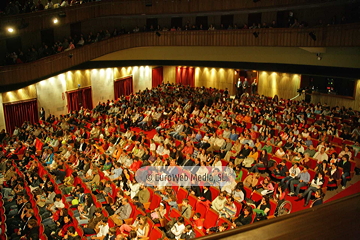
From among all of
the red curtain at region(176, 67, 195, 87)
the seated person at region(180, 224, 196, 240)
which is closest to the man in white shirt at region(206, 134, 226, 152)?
the seated person at region(180, 224, 196, 240)

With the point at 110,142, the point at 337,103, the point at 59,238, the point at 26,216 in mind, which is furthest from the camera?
the point at 337,103

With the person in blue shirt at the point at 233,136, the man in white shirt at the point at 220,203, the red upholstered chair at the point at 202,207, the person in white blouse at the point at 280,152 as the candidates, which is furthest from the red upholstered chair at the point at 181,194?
the person in blue shirt at the point at 233,136

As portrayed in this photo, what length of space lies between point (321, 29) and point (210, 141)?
6.53 metres

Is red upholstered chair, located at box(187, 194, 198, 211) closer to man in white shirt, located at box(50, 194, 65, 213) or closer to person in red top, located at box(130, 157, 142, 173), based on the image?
person in red top, located at box(130, 157, 142, 173)

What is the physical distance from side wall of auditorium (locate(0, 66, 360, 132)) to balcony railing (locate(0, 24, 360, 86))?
6.14 feet

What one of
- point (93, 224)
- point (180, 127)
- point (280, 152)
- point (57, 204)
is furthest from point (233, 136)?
point (57, 204)

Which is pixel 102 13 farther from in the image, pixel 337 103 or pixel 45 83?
pixel 337 103

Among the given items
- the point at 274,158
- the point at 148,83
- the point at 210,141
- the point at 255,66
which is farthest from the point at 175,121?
the point at 148,83

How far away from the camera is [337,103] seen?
14.3m

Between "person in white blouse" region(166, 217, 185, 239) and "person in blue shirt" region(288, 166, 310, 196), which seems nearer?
"person in white blouse" region(166, 217, 185, 239)

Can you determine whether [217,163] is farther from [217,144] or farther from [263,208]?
[263,208]

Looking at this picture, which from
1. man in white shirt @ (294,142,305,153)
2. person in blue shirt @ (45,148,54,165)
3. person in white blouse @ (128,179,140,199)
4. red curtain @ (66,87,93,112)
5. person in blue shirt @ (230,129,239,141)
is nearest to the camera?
person in white blouse @ (128,179,140,199)

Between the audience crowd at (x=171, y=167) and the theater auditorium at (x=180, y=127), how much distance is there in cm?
4

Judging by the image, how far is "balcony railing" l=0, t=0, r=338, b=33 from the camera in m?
11.7
